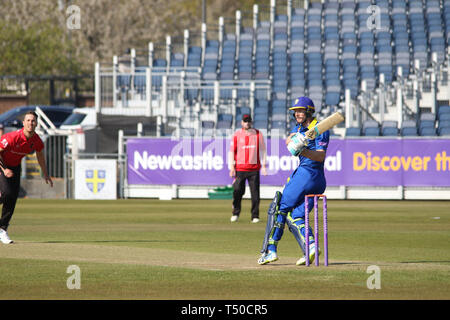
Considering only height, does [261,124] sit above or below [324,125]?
above

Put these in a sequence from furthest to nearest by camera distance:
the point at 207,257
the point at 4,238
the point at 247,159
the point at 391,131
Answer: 1. the point at 391,131
2. the point at 247,159
3. the point at 4,238
4. the point at 207,257

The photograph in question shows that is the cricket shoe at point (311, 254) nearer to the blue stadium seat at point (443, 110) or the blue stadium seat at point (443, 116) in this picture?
the blue stadium seat at point (443, 116)

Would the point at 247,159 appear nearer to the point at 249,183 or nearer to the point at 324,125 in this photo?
the point at 249,183

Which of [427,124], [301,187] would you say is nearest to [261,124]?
[427,124]

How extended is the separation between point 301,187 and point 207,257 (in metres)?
2.27

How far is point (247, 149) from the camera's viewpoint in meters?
20.7

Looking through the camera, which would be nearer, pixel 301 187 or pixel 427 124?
pixel 301 187

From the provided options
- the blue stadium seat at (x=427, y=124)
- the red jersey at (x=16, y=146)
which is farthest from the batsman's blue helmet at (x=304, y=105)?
the blue stadium seat at (x=427, y=124)

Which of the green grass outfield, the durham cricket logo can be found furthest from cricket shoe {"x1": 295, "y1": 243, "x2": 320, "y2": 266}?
the durham cricket logo

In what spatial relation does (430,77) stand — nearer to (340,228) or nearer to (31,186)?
(31,186)

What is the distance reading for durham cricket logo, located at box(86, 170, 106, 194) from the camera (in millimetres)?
31594

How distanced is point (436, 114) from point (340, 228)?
52.3 ft

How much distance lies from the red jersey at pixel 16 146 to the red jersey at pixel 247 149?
625 centimetres

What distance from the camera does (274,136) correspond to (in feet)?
102
